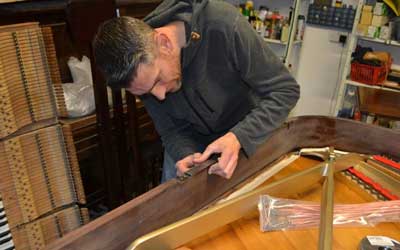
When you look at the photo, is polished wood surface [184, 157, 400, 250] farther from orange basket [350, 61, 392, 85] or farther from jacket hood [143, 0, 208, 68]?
orange basket [350, 61, 392, 85]

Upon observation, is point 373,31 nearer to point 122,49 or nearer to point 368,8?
point 368,8

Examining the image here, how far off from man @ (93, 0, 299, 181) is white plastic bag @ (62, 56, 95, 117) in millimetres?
583

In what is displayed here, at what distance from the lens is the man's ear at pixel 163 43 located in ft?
3.10

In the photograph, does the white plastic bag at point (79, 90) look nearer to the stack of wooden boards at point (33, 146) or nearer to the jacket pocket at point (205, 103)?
the stack of wooden boards at point (33, 146)

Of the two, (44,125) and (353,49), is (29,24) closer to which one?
(44,125)

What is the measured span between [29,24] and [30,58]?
0.13 m

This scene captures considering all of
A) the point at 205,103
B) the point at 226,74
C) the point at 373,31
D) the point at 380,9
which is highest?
the point at 380,9

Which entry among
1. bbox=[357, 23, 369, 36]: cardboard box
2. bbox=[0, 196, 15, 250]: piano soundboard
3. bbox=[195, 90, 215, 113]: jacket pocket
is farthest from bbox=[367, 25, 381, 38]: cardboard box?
bbox=[0, 196, 15, 250]: piano soundboard

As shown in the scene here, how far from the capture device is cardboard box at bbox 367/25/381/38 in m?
2.47

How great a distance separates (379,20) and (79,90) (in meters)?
2.05

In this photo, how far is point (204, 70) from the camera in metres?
1.13

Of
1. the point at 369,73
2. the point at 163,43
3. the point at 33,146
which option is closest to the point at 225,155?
the point at 163,43

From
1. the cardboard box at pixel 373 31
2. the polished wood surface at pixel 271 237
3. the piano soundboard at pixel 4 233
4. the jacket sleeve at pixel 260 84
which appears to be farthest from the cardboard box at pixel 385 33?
the piano soundboard at pixel 4 233

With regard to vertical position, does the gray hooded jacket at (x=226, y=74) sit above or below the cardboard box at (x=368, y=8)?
below
